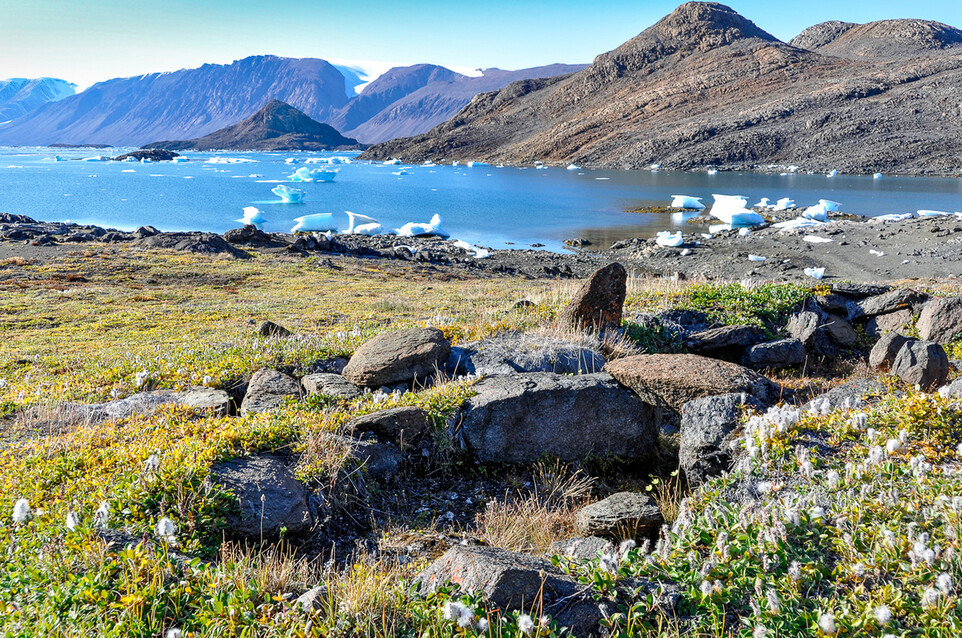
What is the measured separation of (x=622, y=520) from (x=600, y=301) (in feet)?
15.4

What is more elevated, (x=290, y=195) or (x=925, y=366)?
(x=290, y=195)

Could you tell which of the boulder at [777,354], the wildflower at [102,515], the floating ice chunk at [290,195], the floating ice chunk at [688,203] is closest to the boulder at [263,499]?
the wildflower at [102,515]

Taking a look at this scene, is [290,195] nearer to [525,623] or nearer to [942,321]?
[942,321]

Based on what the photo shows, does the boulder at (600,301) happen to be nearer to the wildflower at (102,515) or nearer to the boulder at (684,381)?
the boulder at (684,381)

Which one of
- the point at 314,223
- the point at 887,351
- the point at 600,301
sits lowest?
the point at 887,351

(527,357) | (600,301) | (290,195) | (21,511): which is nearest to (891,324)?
(600,301)

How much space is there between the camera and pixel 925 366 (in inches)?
285

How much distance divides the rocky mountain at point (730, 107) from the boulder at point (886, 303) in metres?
104

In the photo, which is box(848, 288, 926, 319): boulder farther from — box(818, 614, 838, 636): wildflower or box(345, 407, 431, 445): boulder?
box(818, 614, 838, 636): wildflower

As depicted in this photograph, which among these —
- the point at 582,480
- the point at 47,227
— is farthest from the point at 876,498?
the point at 47,227

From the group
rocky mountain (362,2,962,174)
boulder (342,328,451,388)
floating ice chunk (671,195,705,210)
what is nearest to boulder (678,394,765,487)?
boulder (342,328,451,388)

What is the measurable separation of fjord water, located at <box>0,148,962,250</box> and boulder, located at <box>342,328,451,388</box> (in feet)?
104

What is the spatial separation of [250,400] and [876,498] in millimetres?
5885

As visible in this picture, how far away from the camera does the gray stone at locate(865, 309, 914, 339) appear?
9781 mm
